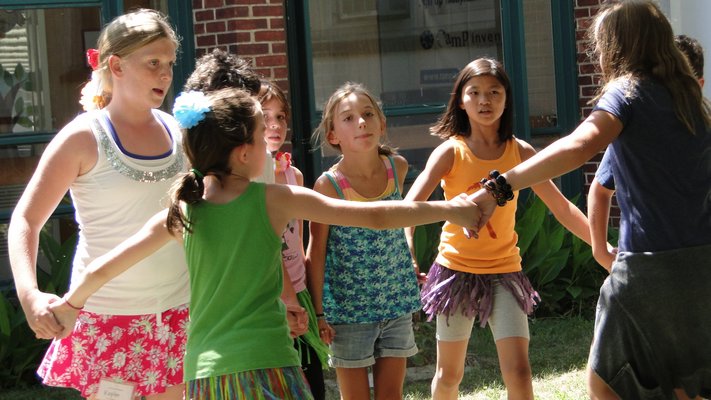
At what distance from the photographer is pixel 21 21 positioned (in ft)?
24.3

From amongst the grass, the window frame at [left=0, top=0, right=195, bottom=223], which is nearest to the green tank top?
the grass

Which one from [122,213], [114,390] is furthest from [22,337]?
[122,213]

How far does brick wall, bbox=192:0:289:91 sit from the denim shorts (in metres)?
3.35

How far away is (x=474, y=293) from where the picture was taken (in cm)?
475

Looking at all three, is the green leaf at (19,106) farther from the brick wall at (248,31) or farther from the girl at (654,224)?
the girl at (654,224)

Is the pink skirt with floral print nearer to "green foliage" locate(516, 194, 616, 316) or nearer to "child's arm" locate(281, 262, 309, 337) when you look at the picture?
"child's arm" locate(281, 262, 309, 337)

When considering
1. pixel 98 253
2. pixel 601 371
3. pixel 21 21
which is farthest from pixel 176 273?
pixel 21 21

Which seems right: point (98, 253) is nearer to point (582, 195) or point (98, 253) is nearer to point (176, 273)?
point (176, 273)

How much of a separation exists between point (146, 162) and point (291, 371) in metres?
1.01

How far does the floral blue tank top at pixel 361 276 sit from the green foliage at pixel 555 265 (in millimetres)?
3097

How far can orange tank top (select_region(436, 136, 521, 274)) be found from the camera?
15.7 ft

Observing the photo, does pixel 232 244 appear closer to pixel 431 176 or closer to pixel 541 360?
pixel 431 176

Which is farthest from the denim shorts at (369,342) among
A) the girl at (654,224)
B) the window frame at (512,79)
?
Result: the window frame at (512,79)

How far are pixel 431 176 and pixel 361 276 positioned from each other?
571 millimetres
